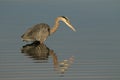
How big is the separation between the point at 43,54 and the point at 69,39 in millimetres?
2180

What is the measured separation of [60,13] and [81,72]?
1230cm

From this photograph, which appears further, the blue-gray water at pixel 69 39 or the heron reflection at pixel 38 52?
the heron reflection at pixel 38 52

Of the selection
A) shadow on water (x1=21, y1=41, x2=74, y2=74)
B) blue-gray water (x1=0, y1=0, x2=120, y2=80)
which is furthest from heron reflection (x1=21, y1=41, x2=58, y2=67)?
blue-gray water (x1=0, y1=0, x2=120, y2=80)

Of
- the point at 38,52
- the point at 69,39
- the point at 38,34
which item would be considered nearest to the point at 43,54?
the point at 38,52

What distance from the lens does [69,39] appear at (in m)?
18.2

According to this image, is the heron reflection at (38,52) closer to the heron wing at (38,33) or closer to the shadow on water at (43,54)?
the shadow on water at (43,54)

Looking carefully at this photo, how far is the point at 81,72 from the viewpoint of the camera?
43.5 feet

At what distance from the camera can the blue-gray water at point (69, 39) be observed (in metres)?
13.2

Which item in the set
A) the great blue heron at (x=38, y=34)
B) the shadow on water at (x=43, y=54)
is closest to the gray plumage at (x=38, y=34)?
the great blue heron at (x=38, y=34)

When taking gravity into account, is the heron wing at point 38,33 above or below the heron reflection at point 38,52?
above

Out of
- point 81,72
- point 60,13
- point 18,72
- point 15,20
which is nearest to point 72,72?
point 81,72

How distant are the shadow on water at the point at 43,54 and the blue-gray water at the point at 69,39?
11 cm

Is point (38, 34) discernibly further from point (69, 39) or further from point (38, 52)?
point (38, 52)

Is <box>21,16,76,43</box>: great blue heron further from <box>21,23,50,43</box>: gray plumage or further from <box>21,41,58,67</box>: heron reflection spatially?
<box>21,41,58,67</box>: heron reflection
